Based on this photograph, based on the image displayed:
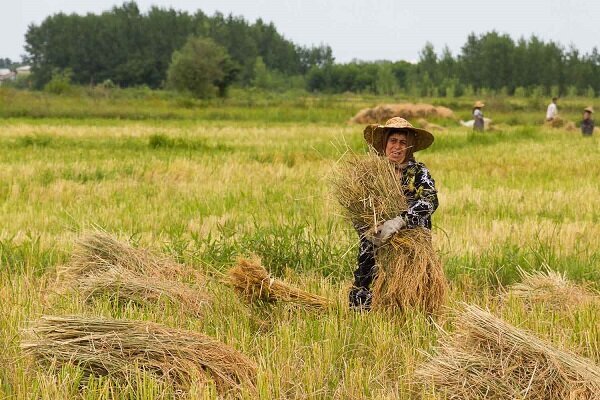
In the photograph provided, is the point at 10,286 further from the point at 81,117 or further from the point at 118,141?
the point at 81,117

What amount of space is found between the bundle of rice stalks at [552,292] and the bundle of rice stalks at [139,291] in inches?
80.1

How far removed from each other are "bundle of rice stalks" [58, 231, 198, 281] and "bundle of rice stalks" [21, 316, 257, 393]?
5.34 ft

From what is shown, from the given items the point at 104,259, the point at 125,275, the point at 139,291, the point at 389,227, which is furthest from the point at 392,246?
the point at 104,259

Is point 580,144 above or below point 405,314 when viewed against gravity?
below

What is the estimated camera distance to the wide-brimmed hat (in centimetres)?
485

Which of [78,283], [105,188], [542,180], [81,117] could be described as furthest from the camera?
[81,117]

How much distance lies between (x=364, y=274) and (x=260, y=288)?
693mm

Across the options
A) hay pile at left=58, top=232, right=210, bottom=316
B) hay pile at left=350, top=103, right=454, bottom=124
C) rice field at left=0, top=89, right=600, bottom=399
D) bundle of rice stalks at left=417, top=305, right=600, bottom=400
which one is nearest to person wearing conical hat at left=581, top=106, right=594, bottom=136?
rice field at left=0, top=89, right=600, bottom=399

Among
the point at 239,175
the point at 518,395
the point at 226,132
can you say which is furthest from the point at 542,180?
the point at 226,132

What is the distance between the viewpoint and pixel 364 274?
16.2ft

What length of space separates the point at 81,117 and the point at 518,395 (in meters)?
33.4

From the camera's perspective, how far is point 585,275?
18.9 feet

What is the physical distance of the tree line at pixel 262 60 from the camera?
249 ft

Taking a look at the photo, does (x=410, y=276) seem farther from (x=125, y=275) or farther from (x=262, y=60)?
(x=262, y=60)
